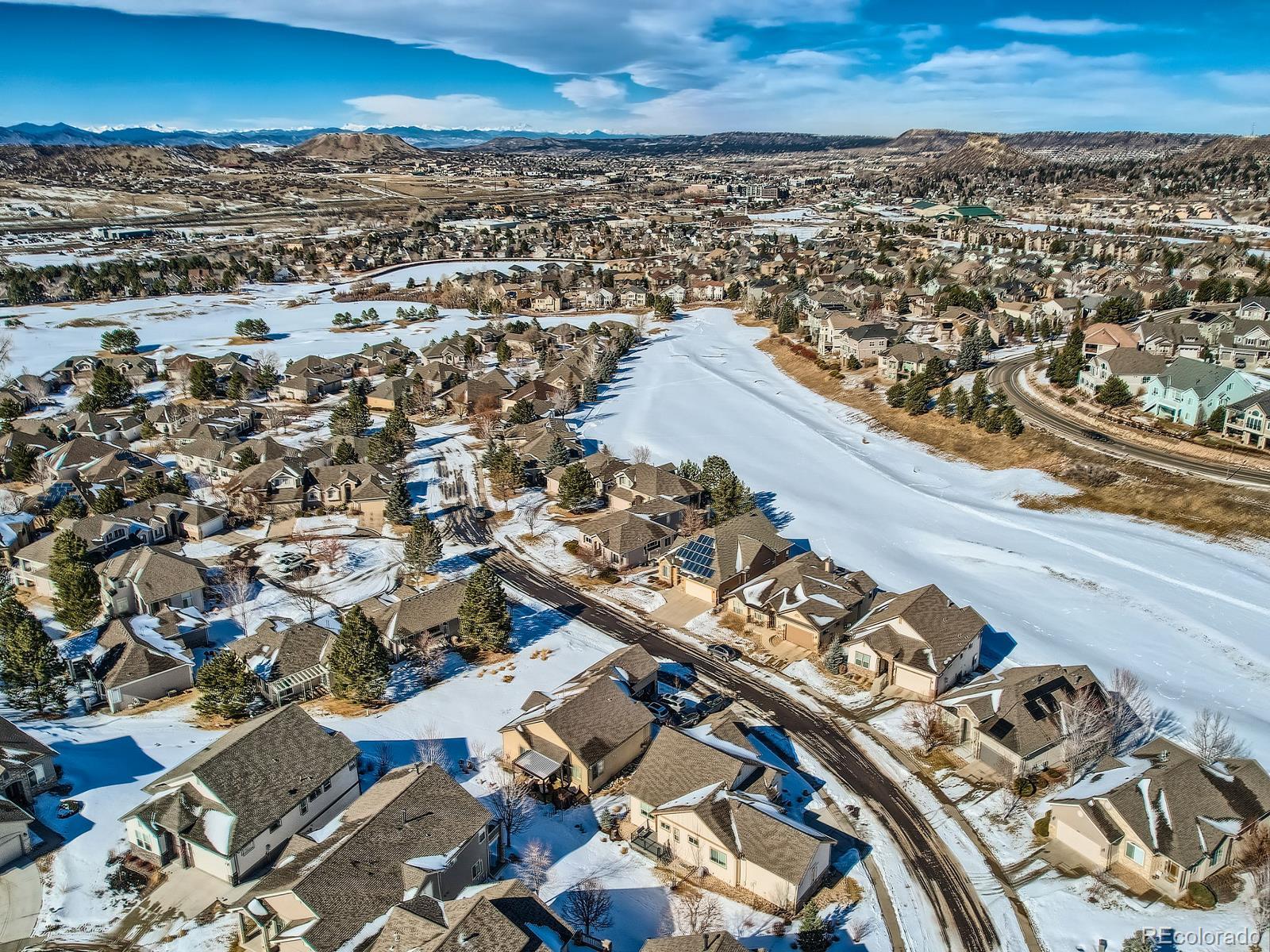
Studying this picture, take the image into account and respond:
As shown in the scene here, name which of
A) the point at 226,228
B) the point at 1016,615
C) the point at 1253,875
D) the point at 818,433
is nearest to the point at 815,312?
the point at 818,433

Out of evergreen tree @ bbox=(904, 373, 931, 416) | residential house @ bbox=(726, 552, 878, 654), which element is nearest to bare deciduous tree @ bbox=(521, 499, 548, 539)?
residential house @ bbox=(726, 552, 878, 654)

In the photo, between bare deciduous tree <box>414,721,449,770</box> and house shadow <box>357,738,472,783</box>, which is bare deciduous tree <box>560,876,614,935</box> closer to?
bare deciduous tree <box>414,721,449,770</box>

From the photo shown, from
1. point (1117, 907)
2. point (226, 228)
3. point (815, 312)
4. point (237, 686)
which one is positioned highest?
point (226, 228)

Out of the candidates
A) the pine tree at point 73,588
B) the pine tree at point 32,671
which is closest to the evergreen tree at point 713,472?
the pine tree at point 73,588

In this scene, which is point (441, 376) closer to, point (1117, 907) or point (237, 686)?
point (237, 686)

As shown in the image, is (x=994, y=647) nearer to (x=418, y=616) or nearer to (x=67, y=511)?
(x=418, y=616)

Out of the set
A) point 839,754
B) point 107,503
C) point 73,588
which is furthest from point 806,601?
point 107,503
